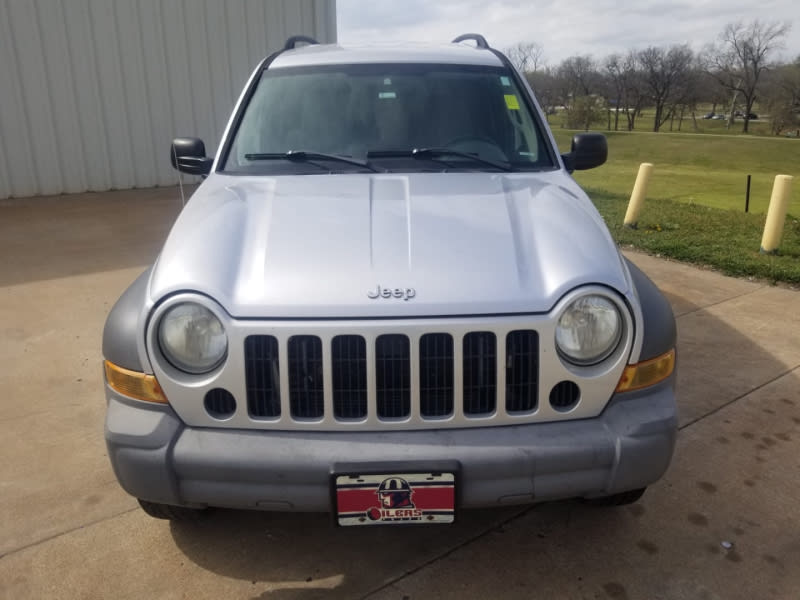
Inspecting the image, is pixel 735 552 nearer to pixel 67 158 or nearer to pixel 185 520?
pixel 185 520

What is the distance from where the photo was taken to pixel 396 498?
6.66 ft

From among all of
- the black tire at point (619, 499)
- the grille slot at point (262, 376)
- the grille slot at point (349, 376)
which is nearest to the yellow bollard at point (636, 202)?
the black tire at point (619, 499)

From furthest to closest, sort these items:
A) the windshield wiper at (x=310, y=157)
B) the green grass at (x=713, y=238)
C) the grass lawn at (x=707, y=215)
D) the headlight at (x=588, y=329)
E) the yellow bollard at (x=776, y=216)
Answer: the yellow bollard at (x=776, y=216) < the grass lawn at (x=707, y=215) < the green grass at (x=713, y=238) < the windshield wiper at (x=310, y=157) < the headlight at (x=588, y=329)

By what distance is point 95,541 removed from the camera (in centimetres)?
258

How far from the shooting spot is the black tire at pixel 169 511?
8.09ft

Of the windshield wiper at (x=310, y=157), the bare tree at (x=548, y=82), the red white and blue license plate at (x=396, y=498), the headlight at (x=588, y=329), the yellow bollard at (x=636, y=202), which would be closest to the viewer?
the red white and blue license plate at (x=396, y=498)

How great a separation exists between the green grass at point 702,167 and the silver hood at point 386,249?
986cm

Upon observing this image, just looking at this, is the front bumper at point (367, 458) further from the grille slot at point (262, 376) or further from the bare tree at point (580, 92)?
the bare tree at point (580, 92)

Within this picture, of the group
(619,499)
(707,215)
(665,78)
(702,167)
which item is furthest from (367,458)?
(665,78)

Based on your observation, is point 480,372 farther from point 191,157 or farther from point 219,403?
point 191,157

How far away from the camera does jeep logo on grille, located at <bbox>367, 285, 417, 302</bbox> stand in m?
2.07

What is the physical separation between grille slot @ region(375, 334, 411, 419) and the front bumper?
0.08 meters

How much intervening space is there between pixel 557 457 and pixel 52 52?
34.0ft

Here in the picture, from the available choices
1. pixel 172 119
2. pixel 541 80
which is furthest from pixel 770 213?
pixel 541 80
